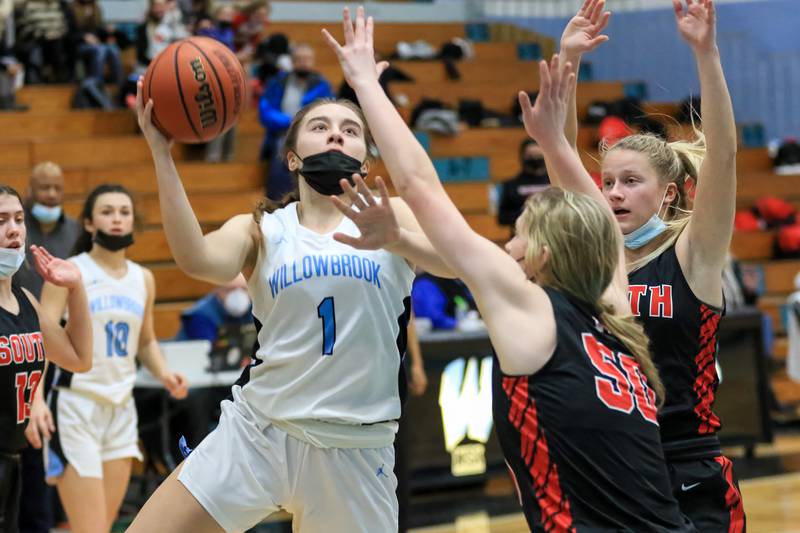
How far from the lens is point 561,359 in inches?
103

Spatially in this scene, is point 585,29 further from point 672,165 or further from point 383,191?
point 383,191

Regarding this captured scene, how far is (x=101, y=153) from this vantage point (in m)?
10.8

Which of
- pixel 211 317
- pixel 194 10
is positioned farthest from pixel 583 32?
pixel 194 10

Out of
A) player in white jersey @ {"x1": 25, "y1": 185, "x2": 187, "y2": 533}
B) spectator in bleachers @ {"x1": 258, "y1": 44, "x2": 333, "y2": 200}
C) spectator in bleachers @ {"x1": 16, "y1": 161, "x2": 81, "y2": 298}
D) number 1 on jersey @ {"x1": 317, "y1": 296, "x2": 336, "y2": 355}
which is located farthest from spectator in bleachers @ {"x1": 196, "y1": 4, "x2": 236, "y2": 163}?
number 1 on jersey @ {"x1": 317, "y1": 296, "x2": 336, "y2": 355}

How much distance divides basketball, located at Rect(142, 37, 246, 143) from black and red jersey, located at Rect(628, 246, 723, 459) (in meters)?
1.37

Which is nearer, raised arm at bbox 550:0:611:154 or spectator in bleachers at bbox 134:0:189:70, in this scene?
raised arm at bbox 550:0:611:154

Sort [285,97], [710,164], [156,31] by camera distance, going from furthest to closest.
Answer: [156,31]
[285,97]
[710,164]

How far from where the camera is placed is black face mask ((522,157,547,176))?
9.39m

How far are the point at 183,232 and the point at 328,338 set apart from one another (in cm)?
53

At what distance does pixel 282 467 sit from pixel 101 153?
7704 mm

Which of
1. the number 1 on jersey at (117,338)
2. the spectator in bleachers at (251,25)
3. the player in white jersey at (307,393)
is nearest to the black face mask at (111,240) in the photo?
the number 1 on jersey at (117,338)

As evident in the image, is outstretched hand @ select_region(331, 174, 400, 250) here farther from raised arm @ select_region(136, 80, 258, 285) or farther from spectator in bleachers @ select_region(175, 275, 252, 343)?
spectator in bleachers @ select_region(175, 275, 252, 343)

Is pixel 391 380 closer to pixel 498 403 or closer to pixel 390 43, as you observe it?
pixel 498 403

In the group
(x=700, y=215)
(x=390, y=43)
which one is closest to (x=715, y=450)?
(x=700, y=215)
